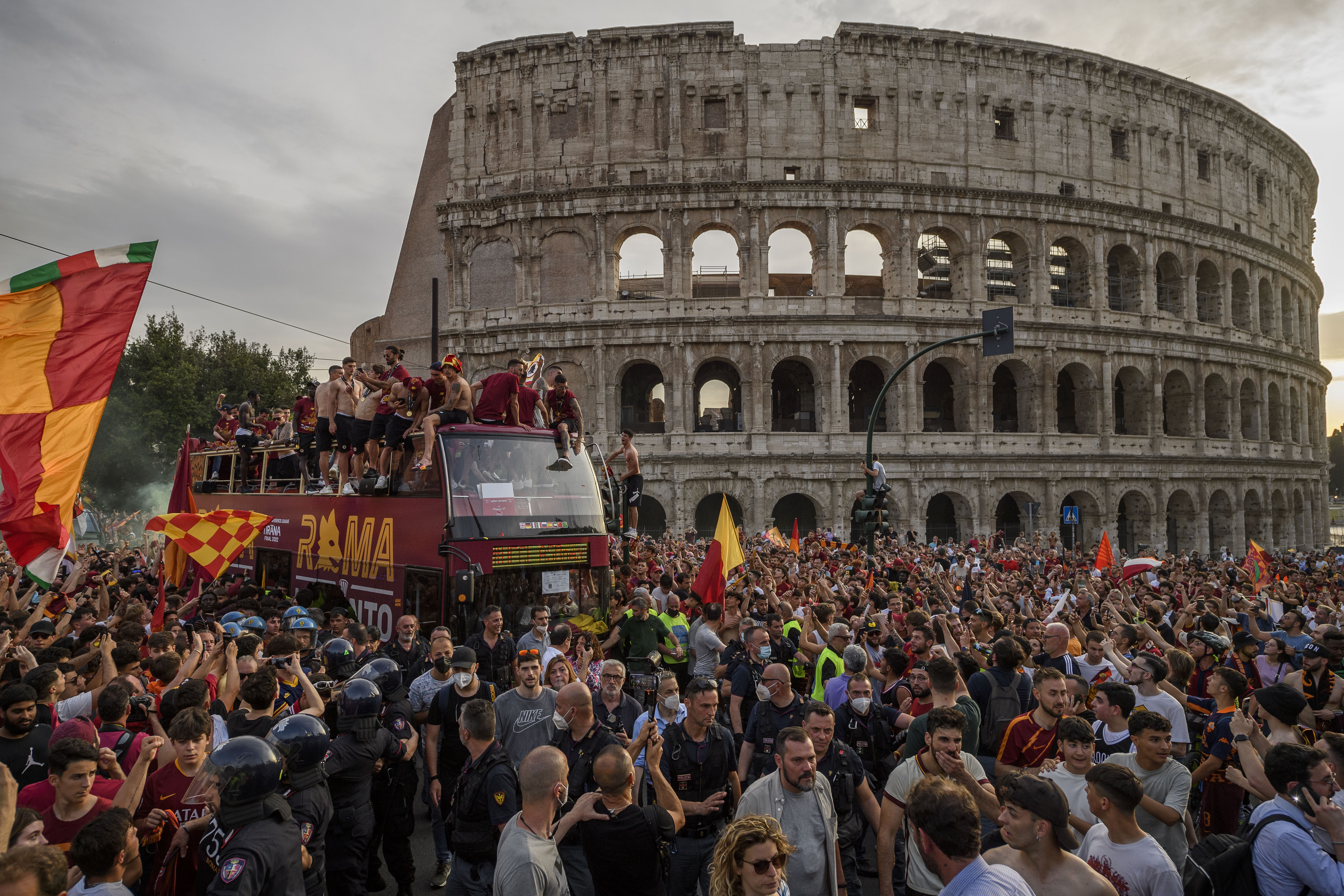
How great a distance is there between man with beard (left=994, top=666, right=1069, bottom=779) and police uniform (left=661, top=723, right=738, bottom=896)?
179 centimetres

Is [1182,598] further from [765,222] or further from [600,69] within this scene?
[600,69]

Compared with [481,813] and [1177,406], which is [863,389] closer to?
[1177,406]

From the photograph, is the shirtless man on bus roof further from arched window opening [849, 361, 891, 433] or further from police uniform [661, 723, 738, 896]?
arched window opening [849, 361, 891, 433]

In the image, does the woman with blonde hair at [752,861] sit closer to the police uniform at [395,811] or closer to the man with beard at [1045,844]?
the man with beard at [1045,844]

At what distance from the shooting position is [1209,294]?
36938 mm

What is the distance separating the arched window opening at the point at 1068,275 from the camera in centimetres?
3359

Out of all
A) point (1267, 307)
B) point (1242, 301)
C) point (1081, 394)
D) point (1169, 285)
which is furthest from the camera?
point (1267, 307)

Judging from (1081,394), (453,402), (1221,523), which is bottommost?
(1221,523)

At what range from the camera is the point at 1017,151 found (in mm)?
32500

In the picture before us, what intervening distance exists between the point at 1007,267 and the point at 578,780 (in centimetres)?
3639

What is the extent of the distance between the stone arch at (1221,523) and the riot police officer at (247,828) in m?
40.2

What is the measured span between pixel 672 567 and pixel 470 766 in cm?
1132

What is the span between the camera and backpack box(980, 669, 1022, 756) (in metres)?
5.89

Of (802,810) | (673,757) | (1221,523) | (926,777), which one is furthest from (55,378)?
(1221,523)
